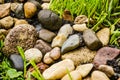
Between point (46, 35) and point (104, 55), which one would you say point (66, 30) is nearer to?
point (46, 35)

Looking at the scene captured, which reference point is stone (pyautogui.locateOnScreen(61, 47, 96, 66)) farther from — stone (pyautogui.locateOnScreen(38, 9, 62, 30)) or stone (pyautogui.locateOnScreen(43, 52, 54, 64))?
stone (pyautogui.locateOnScreen(38, 9, 62, 30))

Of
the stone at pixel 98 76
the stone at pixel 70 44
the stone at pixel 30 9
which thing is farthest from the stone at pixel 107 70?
the stone at pixel 30 9

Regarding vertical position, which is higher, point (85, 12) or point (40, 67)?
point (85, 12)

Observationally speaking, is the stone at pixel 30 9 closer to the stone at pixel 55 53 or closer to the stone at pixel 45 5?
the stone at pixel 45 5

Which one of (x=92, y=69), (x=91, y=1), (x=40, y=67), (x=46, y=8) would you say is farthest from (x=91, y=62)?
(x=46, y=8)

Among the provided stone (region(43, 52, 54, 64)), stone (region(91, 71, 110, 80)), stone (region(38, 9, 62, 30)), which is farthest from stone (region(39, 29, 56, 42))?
stone (region(91, 71, 110, 80))

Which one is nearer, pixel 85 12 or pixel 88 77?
pixel 88 77

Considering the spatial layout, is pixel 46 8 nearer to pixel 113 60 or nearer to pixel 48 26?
pixel 48 26
